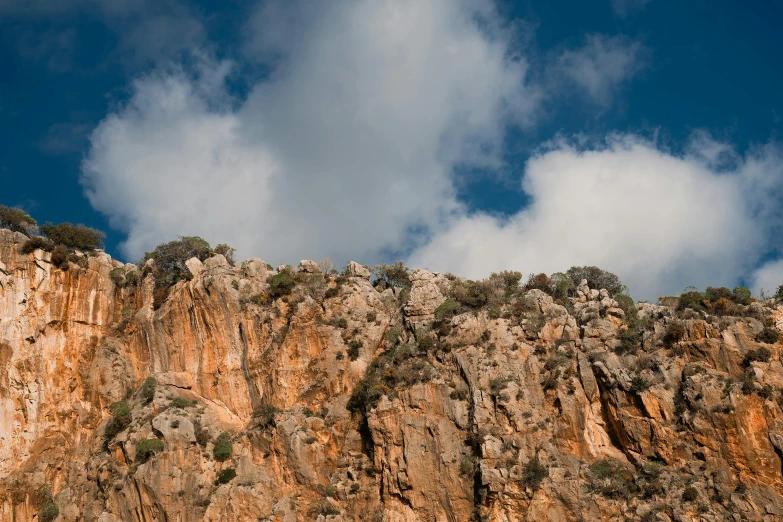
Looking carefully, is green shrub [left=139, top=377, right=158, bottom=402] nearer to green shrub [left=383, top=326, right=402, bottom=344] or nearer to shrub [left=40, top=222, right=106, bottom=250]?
shrub [left=40, top=222, right=106, bottom=250]

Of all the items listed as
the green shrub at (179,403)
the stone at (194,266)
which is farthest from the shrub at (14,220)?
the green shrub at (179,403)

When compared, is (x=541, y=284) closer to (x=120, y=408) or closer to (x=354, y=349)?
(x=354, y=349)

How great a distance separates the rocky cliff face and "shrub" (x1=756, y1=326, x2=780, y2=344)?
104 mm

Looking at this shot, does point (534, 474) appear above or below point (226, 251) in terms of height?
below

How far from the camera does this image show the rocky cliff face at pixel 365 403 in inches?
1401

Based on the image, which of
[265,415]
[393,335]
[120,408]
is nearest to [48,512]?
[120,408]

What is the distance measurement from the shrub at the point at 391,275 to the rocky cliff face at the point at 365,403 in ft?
11.8

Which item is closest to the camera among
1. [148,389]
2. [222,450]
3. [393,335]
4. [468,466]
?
[468,466]

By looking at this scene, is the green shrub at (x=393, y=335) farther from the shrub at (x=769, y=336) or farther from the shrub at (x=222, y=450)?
the shrub at (x=769, y=336)

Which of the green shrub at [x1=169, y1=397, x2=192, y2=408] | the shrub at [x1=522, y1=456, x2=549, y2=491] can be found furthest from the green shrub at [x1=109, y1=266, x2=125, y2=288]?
the shrub at [x1=522, y1=456, x2=549, y2=491]

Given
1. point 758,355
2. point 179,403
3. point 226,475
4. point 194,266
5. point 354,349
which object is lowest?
point 226,475

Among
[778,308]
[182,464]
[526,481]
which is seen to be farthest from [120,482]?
[778,308]

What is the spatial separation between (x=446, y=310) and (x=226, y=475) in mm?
17767

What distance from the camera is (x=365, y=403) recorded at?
1603 inches
